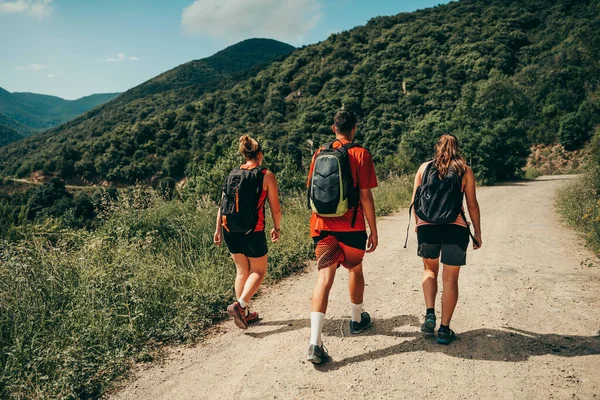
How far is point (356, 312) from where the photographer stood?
350cm

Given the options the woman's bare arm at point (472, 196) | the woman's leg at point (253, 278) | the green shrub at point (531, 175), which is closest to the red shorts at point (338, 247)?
the woman's leg at point (253, 278)

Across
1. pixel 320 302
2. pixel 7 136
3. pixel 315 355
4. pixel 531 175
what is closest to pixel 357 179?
pixel 320 302

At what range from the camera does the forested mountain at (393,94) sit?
34750mm

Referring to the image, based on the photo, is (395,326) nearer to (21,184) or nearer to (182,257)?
(182,257)

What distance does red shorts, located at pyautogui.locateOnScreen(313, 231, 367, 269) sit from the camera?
307cm

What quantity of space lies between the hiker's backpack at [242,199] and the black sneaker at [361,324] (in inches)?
53.0

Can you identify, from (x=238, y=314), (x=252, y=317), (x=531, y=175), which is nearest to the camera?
(x=238, y=314)

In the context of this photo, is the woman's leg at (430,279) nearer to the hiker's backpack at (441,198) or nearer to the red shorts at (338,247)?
the hiker's backpack at (441,198)

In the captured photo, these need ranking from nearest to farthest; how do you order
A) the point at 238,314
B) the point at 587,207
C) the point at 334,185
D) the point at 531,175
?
the point at 334,185 → the point at 238,314 → the point at 587,207 → the point at 531,175

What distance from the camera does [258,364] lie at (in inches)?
122

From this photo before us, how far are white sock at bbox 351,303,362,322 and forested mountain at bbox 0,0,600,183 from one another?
24049 mm

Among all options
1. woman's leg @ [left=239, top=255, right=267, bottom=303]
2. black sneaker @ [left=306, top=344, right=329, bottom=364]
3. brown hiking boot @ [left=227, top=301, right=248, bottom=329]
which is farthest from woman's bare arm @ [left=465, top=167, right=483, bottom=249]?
brown hiking boot @ [left=227, top=301, right=248, bottom=329]

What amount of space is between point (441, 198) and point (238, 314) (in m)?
2.18

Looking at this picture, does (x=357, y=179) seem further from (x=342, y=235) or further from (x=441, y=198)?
(x=441, y=198)
